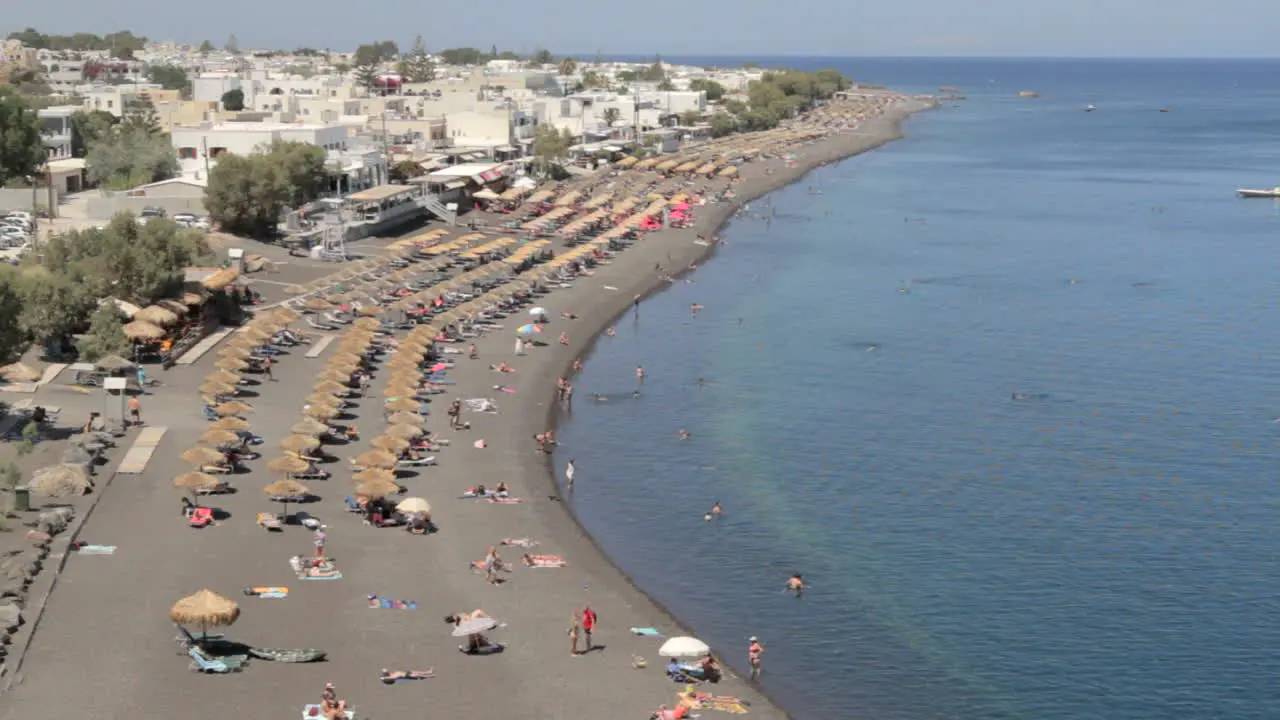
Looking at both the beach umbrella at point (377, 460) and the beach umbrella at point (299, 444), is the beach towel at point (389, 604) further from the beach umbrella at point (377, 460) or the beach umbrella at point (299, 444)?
the beach umbrella at point (299, 444)

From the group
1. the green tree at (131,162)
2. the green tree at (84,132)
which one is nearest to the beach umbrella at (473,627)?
the green tree at (131,162)

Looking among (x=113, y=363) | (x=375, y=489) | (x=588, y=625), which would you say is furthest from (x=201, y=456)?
(x=588, y=625)

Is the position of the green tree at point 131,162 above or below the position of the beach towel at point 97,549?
above

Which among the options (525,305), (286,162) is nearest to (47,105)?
(286,162)

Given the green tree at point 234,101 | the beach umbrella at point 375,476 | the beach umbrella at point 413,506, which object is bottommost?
the beach umbrella at point 413,506

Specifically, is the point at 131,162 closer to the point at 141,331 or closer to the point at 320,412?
the point at 141,331

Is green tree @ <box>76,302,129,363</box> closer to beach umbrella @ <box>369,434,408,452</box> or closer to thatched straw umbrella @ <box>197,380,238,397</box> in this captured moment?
thatched straw umbrella @ <box>197,380,238,397</box>

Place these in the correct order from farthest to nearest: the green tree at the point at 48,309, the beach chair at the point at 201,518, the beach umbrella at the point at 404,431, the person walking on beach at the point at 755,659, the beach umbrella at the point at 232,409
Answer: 1. the green tree at the point at 48,309
2. the beach umbrella at the point at 232,409
3. the beach umbrella at the point at 404,431
4. the beach chair at the point at 201,518
5. the person walking on beach at the point at 755,659
